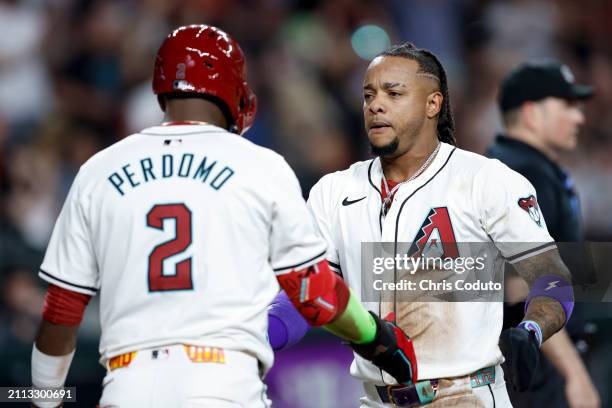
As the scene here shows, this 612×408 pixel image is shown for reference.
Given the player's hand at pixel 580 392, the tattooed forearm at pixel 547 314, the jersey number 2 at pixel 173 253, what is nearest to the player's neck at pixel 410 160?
the tattooed forearm at pixel 547 314

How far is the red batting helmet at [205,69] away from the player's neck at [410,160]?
874 mm

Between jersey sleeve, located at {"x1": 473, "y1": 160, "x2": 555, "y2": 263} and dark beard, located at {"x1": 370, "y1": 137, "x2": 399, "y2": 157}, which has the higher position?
dark beard, located at {"x1": 370, "y1": 137, "x2": 399, "y2": 157}

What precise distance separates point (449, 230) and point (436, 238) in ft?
0.19

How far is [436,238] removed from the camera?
3.96 meters

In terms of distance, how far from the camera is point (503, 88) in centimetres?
606

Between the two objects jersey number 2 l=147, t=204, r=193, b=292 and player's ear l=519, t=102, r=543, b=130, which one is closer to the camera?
jersey number 2 l=147, t=204, r=193, b=292

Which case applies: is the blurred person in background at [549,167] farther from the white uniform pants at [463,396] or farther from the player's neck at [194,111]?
the player's neck at [194,111]

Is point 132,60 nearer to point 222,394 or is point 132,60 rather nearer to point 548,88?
point 548,88

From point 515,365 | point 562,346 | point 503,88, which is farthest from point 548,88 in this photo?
point 515,365

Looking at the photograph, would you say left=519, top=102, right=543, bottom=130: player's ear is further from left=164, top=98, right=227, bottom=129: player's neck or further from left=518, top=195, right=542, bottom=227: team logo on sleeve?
left=164, top=98, right=227, bottom=129: player's neck

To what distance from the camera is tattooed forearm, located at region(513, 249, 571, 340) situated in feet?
12.9

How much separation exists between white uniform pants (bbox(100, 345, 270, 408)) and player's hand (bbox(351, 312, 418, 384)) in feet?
1.92

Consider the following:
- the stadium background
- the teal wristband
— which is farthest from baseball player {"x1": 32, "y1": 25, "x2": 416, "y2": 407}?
the stadium background

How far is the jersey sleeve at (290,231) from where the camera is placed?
3279 mm
